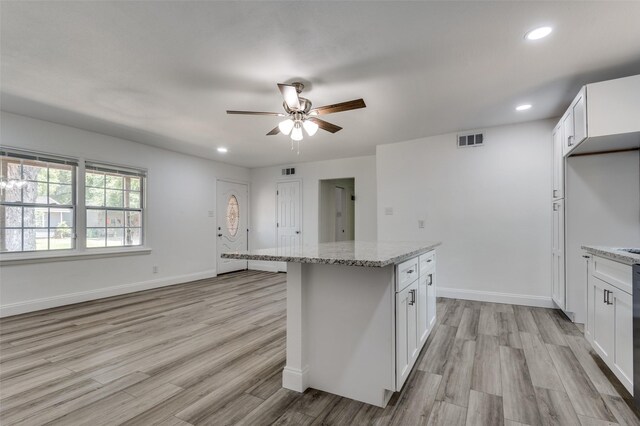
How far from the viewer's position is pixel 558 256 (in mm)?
3568

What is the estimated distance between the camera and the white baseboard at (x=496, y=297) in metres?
4.01

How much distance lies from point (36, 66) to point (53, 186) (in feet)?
7.22

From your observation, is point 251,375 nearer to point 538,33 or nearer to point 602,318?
point 602,318

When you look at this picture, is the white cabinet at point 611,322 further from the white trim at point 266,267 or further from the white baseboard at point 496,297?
the white trim at point 266,267

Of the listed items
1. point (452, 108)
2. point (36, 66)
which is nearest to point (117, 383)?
point (36, 66)

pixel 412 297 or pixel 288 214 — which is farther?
pixel 288 214

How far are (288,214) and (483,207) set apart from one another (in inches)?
160

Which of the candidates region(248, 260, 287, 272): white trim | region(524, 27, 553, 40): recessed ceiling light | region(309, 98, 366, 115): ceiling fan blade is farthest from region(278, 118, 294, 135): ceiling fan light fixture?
region(248, 260, 287, 272): white trim

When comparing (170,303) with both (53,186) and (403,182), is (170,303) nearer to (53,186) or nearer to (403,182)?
(53,186)

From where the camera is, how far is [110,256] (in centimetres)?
471

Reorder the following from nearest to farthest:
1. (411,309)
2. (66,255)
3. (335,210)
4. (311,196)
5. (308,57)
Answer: (411,309), (308,57), (66,255), (311,196), (335,210)

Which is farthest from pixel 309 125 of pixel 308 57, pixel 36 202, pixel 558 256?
pixel 36 202

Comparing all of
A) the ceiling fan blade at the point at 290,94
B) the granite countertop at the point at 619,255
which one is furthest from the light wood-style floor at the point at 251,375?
the ceiling fan blade at the point at 290,94

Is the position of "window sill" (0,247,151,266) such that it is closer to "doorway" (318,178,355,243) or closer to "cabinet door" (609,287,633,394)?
"doorway" (318,178,355,243)
